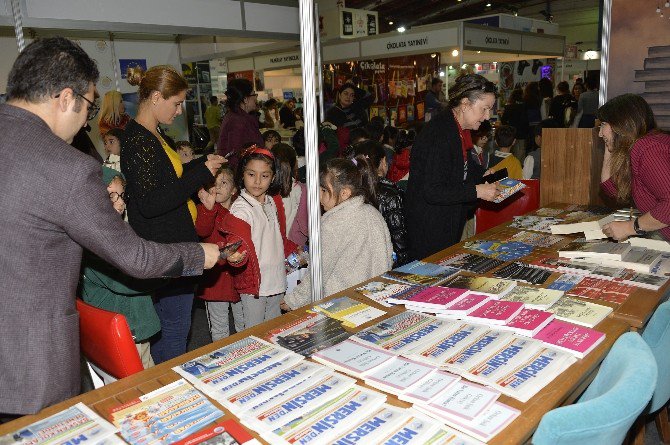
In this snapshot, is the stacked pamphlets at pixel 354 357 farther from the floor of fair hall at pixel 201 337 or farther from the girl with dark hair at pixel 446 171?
the floor of fair hall at pixel 201 337

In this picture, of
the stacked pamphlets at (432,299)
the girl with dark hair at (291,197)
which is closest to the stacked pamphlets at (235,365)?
the stacked pamphlets at (432,299)

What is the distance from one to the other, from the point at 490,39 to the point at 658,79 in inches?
139

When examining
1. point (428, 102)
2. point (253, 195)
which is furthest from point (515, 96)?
point (253, 195)

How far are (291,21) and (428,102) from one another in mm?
3692

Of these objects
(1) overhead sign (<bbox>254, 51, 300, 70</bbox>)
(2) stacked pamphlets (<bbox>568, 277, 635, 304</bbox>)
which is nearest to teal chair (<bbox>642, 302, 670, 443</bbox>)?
(2) stacked pamphlets (<bbox>568, 277, 635, 304</bbox>)

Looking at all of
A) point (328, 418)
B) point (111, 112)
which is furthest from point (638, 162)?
point (111, 112)

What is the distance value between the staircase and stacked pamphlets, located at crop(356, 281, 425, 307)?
3.00m

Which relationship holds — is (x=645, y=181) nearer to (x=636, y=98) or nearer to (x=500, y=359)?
(x=636, y=98)

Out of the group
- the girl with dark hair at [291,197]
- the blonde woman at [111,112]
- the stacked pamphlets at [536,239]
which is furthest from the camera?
the blonde woman at [111,112]

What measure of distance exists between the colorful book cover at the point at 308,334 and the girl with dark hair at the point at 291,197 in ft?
5.58

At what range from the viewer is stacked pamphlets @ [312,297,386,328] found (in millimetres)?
1779

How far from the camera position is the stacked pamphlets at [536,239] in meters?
2.66

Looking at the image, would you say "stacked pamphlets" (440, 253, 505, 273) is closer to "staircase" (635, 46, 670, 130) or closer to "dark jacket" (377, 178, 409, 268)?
"dark jacket" (377, 178, 409, 268)

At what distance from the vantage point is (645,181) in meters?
2.46
